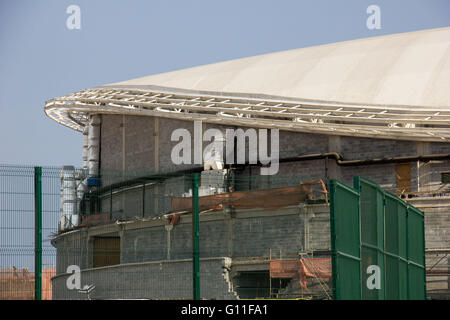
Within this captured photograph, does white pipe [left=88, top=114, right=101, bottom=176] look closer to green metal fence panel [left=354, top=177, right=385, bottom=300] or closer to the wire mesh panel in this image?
→ green metal fence panel [left=354, top=177, right=385, bottom=300]

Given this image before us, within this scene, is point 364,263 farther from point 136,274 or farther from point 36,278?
point 136,274

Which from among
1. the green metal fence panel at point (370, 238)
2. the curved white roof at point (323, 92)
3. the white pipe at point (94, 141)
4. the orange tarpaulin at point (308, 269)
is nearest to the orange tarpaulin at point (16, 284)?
the green metal fence panel at point (370, 238)

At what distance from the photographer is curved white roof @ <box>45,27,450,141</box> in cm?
4047

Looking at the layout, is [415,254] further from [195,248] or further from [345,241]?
[195,248]

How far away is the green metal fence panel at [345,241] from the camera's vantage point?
17953mm

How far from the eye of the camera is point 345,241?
734 inches

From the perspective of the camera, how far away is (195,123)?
150ft

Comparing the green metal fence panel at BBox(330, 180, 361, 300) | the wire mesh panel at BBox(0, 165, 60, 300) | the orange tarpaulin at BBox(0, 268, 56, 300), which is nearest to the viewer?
the wire mesh panel at BBox(0, 165, 60, 300)

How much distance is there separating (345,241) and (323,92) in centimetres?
2635

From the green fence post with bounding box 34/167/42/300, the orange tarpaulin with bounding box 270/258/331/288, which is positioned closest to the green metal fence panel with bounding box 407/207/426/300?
the orange tarpaulin with bounding box 270/258/331/288

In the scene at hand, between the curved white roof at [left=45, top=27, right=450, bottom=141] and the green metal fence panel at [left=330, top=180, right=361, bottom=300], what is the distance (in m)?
20.5

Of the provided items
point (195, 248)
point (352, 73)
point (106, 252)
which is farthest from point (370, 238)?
point (352, 73)
